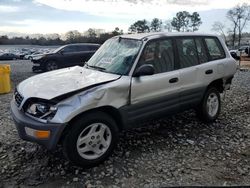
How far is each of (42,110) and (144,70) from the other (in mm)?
1559

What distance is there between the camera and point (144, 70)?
450cm

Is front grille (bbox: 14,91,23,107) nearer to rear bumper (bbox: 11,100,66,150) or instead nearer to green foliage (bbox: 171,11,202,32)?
rear bumper (bbox: 11,100,66,150)

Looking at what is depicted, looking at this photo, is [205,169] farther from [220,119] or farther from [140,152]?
[220,119]

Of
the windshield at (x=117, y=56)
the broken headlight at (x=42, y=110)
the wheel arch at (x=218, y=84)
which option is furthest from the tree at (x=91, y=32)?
the broken headlight at (x=42, y=110)

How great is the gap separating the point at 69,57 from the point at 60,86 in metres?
12.7

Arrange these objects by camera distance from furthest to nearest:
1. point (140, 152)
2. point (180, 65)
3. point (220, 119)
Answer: point (220, 119)
point (180, 65)
point (140, 152)

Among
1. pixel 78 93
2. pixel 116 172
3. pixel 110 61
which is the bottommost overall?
pixel 116 172

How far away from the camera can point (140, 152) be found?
4750 millimetres

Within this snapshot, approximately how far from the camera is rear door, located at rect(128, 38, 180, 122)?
15.1 feet

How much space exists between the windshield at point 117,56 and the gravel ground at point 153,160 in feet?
4.15

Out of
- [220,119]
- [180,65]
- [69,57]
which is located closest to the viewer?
[180,65]

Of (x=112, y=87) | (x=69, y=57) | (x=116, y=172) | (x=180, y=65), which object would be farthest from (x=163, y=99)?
(x=69, y=57)

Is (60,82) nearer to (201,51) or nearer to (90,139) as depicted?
(90,139)

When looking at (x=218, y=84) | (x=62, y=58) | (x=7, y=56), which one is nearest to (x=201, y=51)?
(x=218, y=84)
